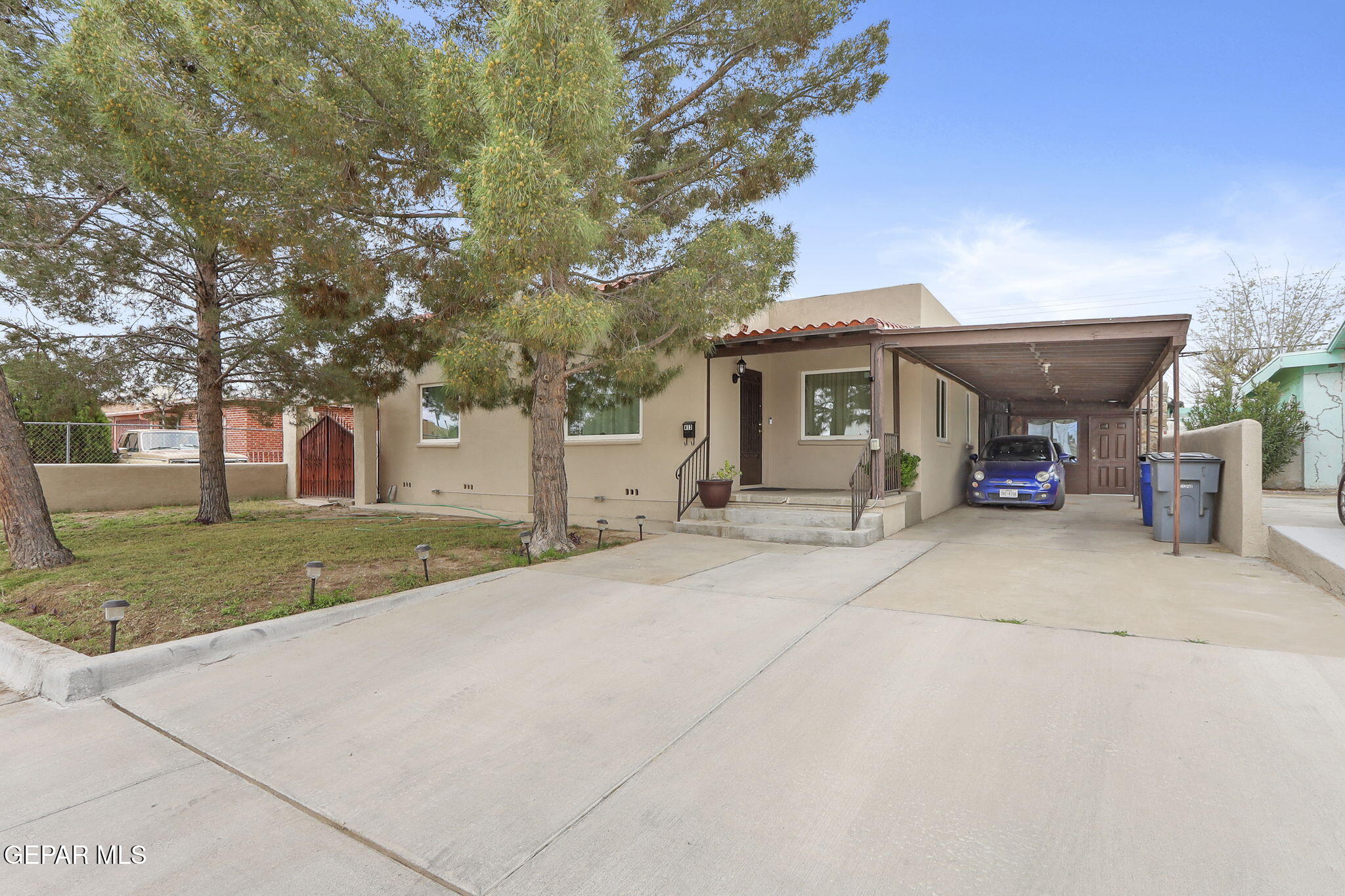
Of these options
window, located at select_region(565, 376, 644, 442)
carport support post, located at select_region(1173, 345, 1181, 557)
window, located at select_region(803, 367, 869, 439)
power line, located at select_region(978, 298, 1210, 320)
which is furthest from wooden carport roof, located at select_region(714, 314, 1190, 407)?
power line, located at select_region(978, 298, 1210, 320)

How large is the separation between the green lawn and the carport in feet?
12.5

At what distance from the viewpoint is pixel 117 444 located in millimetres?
13047

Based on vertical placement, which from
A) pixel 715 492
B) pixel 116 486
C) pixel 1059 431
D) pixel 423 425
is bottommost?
pixel 116 486

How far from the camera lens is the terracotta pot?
8711 millimetres

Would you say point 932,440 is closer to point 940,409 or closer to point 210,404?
point 940,409

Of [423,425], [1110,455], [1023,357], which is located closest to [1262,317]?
[1110,455]

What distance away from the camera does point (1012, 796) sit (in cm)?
232

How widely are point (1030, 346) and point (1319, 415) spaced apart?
12.0m

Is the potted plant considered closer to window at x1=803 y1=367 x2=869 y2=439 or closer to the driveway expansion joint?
window at x1=803 y1=367 x2=869 y2=439

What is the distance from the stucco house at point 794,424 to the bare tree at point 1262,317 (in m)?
12.0

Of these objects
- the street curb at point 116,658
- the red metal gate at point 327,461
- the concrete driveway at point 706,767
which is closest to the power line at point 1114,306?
the red metal gate at point 327,461

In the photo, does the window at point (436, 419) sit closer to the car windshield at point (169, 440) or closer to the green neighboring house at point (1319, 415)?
the car windshield at point (169, 440)

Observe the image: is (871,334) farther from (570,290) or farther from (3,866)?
(3,866)

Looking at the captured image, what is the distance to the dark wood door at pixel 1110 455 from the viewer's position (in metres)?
16.1
